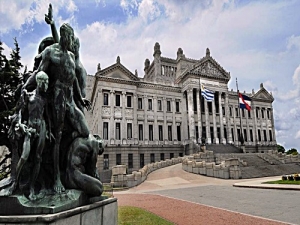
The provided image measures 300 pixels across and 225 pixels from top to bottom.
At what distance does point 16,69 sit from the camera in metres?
22.6

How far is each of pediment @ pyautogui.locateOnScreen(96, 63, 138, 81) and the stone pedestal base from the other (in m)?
39.4

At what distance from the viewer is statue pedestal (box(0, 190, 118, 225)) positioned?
3.79m

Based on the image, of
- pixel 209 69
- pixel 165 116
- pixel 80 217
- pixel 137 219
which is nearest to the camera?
pixel 80 217

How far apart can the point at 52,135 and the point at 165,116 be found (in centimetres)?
4471

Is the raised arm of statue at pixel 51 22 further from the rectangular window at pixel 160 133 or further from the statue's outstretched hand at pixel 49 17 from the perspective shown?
the rectangular window at pixel 160 133

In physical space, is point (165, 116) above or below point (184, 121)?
above

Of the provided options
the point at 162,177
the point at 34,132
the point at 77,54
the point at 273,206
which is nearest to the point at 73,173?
the point at 34,132

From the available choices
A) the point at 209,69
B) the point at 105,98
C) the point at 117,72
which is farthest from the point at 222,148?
the point at 117,72

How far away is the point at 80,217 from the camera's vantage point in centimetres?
443

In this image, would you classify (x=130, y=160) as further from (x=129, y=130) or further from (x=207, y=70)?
(x=207, y=70)

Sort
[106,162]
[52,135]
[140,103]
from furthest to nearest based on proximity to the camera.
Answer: [140,103] → [106,162] → [52,135]

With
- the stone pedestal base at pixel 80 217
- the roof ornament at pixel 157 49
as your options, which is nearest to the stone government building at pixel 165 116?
the roof ornament at pixel 157 49

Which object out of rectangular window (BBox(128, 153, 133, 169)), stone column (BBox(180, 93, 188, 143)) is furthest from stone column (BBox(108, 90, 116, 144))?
stone column (BBox(180, 93, 188, 143))

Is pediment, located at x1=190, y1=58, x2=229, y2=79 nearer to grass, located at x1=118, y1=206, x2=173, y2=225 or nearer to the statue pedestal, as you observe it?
grass, located at x1=118, y1=206, x2=173, y2=225
